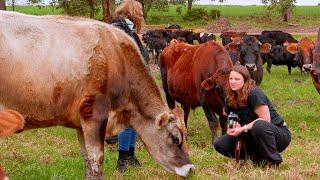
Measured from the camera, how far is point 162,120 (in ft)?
24.7

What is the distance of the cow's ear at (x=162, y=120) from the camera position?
7488mm

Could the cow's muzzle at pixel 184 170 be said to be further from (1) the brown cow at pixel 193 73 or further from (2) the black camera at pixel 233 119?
(1) the brown cow at pixel 193 73

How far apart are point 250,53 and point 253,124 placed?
667 cm

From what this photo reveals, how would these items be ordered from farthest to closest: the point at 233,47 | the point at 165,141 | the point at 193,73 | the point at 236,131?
the point at 233,47
the point at 193,73
the point at 236,131
the point at 165,141

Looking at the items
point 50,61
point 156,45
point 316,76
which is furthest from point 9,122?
point 156,45

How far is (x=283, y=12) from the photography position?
5706 cm

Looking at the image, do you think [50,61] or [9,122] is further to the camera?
[50,61]

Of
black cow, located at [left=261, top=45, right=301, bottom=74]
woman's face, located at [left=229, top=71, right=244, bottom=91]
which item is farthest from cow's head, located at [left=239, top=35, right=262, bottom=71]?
black cow, located at [left=261, top=45, right=301, bottom=74]

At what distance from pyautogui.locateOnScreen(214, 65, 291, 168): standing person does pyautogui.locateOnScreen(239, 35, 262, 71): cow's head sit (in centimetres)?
567

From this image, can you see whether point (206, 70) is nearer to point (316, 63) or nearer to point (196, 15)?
point (316, 63)

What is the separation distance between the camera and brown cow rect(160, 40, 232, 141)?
11.0m

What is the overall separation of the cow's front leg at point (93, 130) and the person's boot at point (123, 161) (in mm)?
1081

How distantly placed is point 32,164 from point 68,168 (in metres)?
0.65

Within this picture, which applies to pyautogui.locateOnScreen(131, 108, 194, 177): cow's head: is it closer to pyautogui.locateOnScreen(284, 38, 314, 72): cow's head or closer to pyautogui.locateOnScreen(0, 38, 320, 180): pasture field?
pyautogui.locateOnScreen(0, 38, 320, 180): pasture field
